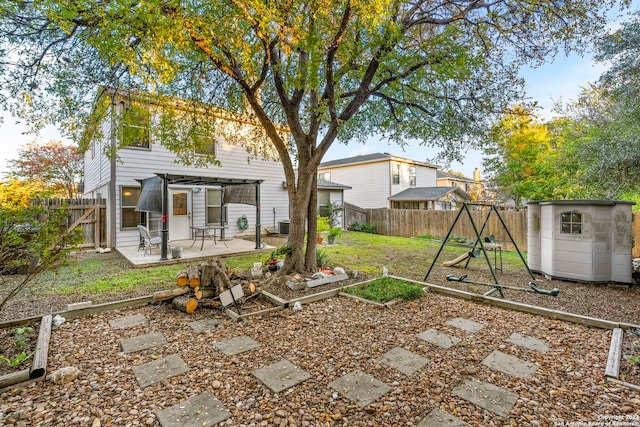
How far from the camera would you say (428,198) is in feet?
59.0

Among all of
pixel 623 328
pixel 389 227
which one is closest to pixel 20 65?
pixel 623 328

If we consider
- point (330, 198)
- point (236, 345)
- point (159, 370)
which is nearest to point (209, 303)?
point (236, 345)

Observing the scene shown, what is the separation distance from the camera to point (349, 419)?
1.98 meters

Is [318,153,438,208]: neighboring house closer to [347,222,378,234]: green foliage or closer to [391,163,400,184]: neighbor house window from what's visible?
[391,163,400,184]: neighbor house window

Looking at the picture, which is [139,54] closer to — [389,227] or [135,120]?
[135,120]

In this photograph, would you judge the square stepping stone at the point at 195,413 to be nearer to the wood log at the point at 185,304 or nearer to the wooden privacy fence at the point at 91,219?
the wood log at the point at 185,304

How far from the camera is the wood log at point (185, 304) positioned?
400 cm

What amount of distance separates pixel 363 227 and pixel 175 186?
31.3 feet

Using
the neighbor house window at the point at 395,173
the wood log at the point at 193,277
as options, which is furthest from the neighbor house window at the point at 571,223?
the neighbor house window at the point at 395,173

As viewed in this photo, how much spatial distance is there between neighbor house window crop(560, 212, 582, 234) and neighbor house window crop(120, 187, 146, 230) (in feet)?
36.8

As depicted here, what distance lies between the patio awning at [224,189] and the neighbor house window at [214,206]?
1.99 feet

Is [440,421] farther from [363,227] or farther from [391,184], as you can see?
[391,184]

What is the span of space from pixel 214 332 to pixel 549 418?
3178 millimetres

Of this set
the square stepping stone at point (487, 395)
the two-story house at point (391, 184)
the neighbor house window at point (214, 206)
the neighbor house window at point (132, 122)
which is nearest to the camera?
the square stepping stone at point (487, 395)
